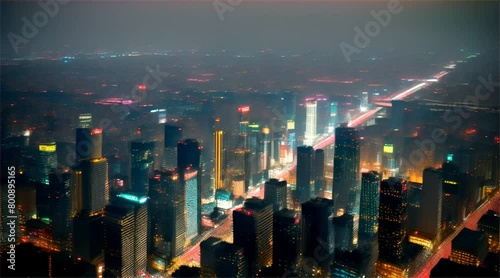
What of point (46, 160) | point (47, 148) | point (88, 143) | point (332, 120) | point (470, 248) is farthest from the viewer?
point (332, 120)

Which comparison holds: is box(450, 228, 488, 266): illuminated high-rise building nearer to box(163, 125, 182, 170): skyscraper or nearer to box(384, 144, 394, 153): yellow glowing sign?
box(384, 144, 394, 153): yellow glowing sign

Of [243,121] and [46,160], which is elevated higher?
[243,121]

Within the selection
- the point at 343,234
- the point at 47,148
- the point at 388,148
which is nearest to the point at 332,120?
the point at 388,148

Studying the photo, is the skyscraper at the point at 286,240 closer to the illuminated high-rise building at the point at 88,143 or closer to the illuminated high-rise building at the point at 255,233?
the illuminated high-rise building at the point at 255,233

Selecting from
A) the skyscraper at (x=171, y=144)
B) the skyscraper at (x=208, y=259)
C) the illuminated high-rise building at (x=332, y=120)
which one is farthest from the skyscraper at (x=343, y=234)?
the illuminated high-rise building at (x=332, y=120)

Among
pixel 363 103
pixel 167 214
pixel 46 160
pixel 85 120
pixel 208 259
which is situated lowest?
pixel 208 259

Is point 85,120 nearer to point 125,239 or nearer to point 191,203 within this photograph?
point 191,203

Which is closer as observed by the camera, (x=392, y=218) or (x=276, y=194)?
(x=392, y=218)

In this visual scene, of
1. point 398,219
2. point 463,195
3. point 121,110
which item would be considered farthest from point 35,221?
point 463,195
